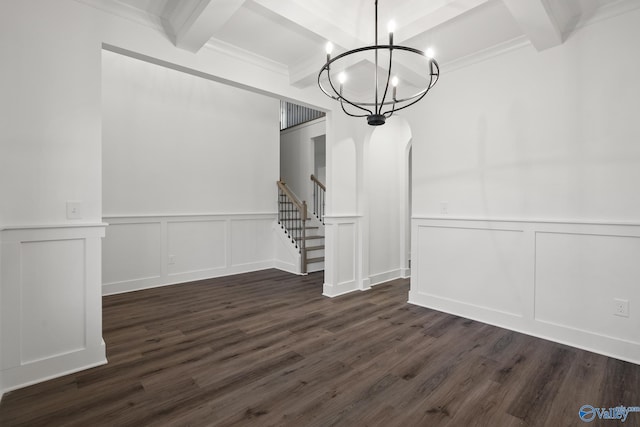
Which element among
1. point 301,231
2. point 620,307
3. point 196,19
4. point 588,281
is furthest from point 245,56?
point 620,307

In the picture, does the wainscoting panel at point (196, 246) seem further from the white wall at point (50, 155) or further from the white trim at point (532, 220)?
the white trim at point (532, 220)

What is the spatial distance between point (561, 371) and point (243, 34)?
12.0 feet

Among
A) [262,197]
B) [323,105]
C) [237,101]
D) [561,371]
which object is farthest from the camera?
[262,197]

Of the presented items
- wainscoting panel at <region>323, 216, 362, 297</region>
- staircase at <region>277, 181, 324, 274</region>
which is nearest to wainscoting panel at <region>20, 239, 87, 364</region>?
wainscoting panel at <region>323, 216, 362, 297</region>

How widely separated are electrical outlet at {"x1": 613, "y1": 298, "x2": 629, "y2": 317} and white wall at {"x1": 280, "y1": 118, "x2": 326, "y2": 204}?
517 centimetres

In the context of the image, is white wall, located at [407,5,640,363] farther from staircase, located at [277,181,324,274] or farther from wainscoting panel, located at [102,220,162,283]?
wainscoting panel, located at [102,220,162,283]

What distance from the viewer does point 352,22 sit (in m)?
2.71

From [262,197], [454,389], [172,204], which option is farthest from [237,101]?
[454,389]

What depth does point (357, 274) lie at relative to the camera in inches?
174

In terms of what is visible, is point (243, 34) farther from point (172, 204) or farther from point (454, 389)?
point (454, 389)

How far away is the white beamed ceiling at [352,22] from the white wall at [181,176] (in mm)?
2180

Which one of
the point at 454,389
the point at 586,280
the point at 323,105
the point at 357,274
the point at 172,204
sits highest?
the point at 323,105

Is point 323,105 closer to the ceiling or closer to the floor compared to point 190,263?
closer to the ceiling

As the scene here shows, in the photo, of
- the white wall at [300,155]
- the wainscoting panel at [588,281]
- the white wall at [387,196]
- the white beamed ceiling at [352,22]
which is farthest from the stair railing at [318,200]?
the wainscoting panel at [588,281]
